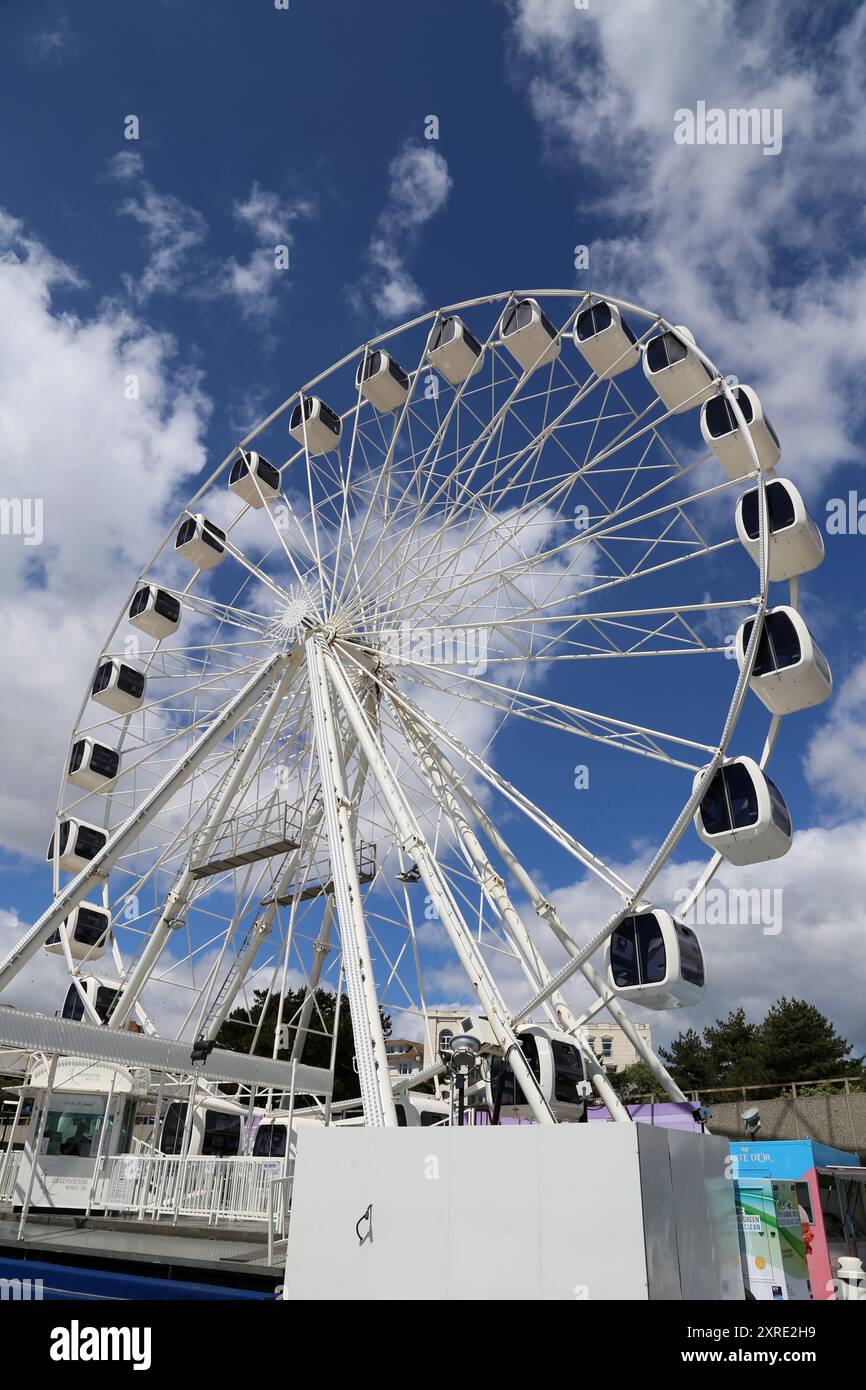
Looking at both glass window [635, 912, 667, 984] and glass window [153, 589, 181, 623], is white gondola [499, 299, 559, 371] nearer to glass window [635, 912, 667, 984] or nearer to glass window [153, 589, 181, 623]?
glass window [153, 589, 181, 623]

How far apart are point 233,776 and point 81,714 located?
557 centimetres

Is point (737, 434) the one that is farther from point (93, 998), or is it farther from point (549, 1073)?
point (93, 998)

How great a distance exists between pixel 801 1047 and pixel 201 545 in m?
40.8

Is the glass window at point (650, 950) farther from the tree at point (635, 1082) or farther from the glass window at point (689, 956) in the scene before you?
the tree at point (635, 1082)

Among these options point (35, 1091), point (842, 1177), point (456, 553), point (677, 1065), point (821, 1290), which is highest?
point (456, 553)

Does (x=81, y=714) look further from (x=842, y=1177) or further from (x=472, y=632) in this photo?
(x=842, y=1177)

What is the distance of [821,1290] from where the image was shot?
13922mm

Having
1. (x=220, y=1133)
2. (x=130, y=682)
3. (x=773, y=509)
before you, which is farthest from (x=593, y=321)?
(x=220, y=1133)

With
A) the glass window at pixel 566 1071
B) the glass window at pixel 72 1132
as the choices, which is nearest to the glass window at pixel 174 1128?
the glass window at pixel 72 1132

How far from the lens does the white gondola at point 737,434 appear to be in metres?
14.0

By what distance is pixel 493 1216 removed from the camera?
7121 millimetres

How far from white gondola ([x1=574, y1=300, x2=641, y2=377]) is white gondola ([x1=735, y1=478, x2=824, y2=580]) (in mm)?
4194
